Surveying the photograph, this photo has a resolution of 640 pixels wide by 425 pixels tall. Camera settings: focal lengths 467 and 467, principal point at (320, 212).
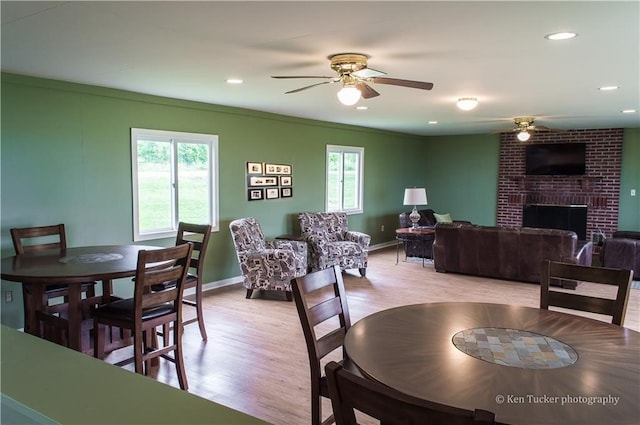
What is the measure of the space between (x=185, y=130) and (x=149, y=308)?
290 centimetres

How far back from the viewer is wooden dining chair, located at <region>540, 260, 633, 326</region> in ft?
7.45

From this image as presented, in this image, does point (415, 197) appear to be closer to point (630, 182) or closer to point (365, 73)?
point (630, 182)

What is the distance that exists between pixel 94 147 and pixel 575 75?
14.4ft

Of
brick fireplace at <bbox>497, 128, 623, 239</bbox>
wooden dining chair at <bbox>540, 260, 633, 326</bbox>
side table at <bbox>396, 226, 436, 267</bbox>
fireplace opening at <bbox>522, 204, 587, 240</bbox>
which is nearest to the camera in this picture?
wooden dining chair at <bbox>540, 260, 633, 326</bbox>

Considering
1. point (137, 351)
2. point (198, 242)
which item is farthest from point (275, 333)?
point (137, 351)

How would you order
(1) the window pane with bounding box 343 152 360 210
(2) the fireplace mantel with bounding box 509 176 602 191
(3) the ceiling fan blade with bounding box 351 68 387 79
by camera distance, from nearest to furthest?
(3) the ceiling fan blade with bounding box 351 68 387 79, (1) the window pane with bounding box 343 152 360 210, (2) the fireplace mantel with bounding box 509 176 602 191

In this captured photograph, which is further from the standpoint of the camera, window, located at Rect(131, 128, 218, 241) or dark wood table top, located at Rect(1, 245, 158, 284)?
window, located at Rect(131, 128, 218, 241)

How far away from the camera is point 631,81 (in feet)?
13.4

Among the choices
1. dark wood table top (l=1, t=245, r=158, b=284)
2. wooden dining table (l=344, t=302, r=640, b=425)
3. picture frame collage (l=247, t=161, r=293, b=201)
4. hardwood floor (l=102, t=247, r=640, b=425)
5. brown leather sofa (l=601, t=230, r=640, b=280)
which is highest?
picture frame collage (l=247, t=161, r=293, b=201)

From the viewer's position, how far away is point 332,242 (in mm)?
6840

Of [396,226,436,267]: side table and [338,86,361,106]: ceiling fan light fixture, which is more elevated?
[338,86,361,106]: ceiling fan light fixture

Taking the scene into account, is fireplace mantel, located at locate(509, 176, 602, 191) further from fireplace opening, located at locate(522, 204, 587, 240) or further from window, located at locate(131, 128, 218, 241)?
window, located at locate(131, 128, 218, 241)

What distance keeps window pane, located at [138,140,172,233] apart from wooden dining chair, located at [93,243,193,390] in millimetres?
2104

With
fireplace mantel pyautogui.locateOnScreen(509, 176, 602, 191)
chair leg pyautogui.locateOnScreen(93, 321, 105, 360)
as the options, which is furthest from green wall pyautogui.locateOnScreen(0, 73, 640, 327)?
chair leg pyautogui.locateOnScreen(93, 321, 105, 360)
